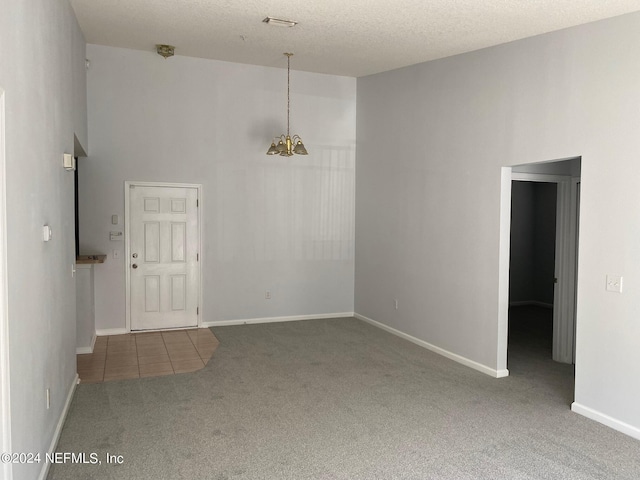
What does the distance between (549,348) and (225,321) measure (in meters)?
4.14

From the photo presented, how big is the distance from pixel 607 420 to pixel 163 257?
206 inches

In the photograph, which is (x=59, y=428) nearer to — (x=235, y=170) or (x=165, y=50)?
(x=235, y=170)

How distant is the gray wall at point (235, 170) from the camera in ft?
21.1

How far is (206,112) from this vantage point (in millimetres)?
6844

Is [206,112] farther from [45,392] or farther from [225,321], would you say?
[45,392]

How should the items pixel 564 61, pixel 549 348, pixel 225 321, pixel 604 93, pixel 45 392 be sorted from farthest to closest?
pixel 225 321
pixel 549 348
pixel 564 61
pixel 604 93
pixel 45 392

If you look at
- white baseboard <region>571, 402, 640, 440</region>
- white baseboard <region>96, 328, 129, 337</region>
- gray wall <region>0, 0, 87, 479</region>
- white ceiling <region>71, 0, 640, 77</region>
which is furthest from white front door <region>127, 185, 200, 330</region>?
white baseboard <region>571, 402, 640, 440</region>

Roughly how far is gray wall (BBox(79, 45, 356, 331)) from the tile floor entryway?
1.50 ft

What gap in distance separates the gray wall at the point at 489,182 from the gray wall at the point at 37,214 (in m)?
3.74

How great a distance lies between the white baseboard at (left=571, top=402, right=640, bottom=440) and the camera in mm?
3658

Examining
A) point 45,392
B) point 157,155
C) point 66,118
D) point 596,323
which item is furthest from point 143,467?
point 157,155

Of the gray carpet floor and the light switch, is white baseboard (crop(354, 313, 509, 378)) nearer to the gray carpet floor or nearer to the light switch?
the gray carpet floor

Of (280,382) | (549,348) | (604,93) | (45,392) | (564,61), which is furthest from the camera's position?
(549,348)

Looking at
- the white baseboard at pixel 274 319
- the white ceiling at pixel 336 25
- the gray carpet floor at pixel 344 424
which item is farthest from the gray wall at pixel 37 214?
the white baseboard at pixel 274 319
